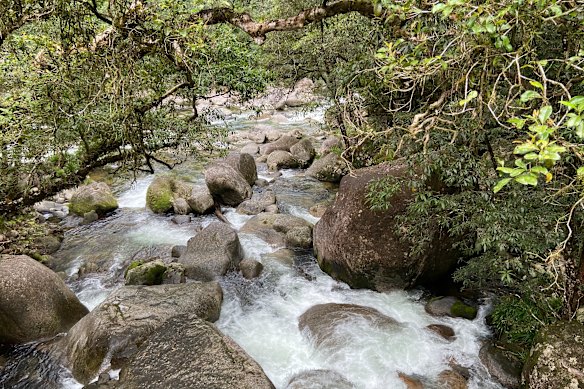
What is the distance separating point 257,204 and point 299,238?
295 cm

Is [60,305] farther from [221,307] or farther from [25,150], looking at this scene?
[25,150]

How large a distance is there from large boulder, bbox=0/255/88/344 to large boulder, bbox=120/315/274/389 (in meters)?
2.64

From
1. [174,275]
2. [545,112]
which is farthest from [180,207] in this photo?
[545,112]

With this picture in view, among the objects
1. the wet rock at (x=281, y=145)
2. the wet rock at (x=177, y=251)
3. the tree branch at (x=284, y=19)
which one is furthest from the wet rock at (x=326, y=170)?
the tree branch at (x=284, y=19)

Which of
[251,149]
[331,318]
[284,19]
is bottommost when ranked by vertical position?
[331,318]

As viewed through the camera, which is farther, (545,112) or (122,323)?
(122,323)

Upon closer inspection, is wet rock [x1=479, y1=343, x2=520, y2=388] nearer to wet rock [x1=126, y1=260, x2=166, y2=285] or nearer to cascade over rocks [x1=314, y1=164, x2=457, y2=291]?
cascade over rocks [x1=314, y1=164, x2=457, y2=291]

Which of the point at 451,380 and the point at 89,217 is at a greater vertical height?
the point at 89,217

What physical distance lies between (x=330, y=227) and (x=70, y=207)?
896cm

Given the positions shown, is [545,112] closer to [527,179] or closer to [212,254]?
[527,179]

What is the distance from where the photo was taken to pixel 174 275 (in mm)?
8211

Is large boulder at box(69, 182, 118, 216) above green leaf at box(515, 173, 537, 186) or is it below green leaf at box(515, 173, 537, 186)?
below

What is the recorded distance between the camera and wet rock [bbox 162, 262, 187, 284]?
8.14 metres

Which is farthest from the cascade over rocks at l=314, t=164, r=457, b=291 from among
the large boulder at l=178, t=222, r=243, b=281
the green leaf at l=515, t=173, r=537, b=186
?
the green leaf at l=515, t=173, r=537, b=186
